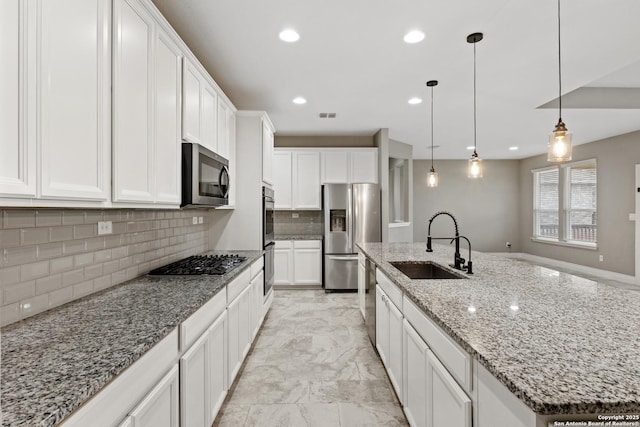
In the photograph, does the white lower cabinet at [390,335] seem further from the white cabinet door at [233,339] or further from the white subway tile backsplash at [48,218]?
the white subway tile backsplash at [48,218]

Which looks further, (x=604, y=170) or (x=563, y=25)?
(x=604, y=170)

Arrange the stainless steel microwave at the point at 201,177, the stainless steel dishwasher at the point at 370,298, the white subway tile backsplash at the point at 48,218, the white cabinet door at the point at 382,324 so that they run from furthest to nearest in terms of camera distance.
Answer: the stainless steel dishwasher at the point at 370,298, the white cabinet door at the point at 382,324, the stainless steel microwave at the point at 201,177, the white subway tile backsplash at the point at 48,218

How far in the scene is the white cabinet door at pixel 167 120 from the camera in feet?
5.94

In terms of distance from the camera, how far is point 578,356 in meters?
0.87

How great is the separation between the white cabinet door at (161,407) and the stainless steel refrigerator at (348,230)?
3.87 metres

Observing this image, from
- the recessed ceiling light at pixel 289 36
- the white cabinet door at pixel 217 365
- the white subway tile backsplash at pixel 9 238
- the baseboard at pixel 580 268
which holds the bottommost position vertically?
the baseboard at pixel 580 268

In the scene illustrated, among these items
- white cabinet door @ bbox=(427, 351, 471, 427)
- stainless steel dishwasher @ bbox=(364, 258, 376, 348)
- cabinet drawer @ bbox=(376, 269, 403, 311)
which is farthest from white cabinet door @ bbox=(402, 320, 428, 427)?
→ stainless steel dishwasher @ bbox=(364, 258, 376, 348)

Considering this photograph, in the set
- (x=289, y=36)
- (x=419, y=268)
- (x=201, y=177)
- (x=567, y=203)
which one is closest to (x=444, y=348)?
(x=419, y=268)

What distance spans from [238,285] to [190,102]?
139 centimetres

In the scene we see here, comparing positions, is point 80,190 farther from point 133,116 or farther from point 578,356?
point 578,356

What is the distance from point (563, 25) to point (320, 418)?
3316 millimetres

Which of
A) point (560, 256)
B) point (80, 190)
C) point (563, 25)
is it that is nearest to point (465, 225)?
point (560, 256)

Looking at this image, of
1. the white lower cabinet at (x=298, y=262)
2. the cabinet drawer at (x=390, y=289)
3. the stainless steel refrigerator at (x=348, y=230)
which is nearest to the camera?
the cabinet drawer at (x=390, y=289)

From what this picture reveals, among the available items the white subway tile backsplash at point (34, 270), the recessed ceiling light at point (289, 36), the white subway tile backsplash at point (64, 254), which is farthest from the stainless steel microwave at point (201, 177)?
the recessed ceiling light at point (289, 36)
